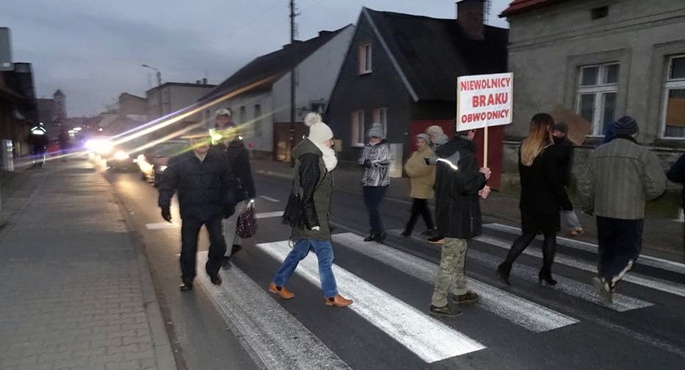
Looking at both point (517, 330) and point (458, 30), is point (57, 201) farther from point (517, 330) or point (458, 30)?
point (458, 30)

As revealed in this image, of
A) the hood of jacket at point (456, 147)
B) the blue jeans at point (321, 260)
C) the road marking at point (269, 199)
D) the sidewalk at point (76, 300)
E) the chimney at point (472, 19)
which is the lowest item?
the road marking at point (269, 199)

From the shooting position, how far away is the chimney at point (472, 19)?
23.9 meters

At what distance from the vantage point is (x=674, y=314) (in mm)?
4785

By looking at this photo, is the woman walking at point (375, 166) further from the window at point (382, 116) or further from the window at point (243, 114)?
the window at point (243, 114)

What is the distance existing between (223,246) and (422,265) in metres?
2.56

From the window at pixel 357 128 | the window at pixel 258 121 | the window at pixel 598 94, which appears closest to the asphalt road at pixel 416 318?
the window at pixel 598 94

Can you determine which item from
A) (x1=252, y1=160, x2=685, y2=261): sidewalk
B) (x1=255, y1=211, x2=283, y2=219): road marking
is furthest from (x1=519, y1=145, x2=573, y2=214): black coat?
(x1=255, y1=211, x2=283, y2=219): road marking

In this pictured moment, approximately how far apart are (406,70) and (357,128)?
468 cm

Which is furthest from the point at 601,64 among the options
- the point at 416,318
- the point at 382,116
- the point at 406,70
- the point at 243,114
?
the point at 243,114

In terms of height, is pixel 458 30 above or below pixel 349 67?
above

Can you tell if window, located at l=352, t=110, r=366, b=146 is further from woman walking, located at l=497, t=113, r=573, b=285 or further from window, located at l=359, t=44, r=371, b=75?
woman walking, located at l=497, t=113, r=573, b=285

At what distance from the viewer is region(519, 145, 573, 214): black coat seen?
5.15 m

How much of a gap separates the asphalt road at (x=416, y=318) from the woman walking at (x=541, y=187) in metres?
0.66

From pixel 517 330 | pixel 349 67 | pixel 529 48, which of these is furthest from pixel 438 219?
pixel 349 67
